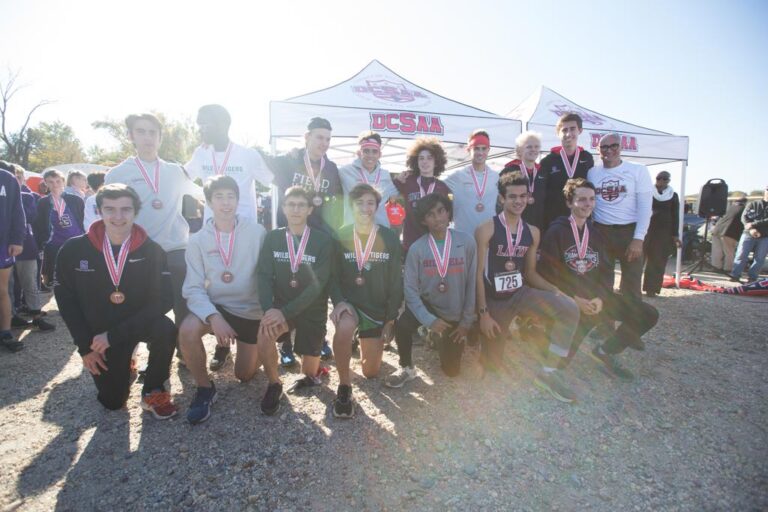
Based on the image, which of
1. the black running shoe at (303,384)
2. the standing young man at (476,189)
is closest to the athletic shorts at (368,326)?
the black running shoe at (303,384)

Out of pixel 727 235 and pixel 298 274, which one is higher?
pixel 298 274

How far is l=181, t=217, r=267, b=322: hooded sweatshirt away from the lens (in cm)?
288

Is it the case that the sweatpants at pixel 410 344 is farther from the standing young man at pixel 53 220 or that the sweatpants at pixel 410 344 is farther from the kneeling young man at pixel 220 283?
the standing young man at pixel 53 220

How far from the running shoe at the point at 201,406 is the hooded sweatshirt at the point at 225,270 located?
623 mm

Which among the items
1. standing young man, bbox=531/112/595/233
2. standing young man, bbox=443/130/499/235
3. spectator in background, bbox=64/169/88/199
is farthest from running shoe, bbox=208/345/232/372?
spectator in background, bbox=64/169/88/199

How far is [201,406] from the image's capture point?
8.72 feet

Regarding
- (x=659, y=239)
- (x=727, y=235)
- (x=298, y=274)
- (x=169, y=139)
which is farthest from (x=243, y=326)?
(x=169, y=139)

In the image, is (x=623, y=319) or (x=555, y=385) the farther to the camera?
(x=623, y=319)

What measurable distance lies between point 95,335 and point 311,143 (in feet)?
8.12

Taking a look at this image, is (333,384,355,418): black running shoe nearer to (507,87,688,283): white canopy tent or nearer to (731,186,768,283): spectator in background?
(507,87,688,283): white canopy tent

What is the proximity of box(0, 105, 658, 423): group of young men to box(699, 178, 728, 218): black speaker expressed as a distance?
704 cm

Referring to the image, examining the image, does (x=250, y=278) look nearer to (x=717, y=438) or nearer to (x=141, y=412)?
(x=141, y=412)

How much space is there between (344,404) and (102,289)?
2.05 metres

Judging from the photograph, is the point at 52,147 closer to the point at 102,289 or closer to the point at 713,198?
the point at 102,289
